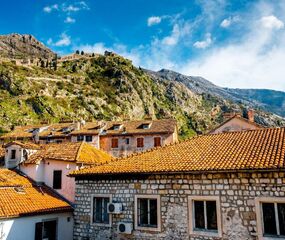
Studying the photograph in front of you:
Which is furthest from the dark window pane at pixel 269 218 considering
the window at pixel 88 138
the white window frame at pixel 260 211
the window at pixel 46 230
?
the window at pixel 88 138

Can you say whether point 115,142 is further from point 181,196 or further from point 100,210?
point 181,196

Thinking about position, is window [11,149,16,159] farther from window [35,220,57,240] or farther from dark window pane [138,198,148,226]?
dark window pane [138,198,148,226]

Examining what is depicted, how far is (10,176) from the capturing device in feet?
70.0

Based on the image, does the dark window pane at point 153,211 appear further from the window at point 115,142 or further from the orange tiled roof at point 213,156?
the window at point 115,142

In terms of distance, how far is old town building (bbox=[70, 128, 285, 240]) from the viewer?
11078 mm

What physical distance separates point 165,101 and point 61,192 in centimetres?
8885

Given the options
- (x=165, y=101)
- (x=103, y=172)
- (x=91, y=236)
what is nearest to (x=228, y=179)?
(x=103, y=172)

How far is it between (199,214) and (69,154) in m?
13.0

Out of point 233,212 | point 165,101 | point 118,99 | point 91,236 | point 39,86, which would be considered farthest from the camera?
point 165,101

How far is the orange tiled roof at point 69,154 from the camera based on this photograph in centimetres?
2219

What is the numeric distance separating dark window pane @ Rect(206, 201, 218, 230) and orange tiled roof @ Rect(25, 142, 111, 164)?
11.8 metres

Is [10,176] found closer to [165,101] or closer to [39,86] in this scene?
[39,86]

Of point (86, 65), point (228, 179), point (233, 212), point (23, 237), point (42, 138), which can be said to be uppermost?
point (86, 65)

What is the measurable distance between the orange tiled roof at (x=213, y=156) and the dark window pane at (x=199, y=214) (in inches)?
59.4
